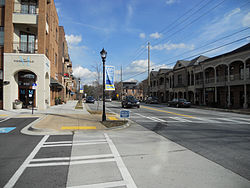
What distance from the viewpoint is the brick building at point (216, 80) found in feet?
82.8

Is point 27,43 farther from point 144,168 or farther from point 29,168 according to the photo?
point 144,168

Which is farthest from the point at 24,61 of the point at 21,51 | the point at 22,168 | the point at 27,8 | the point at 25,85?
the point at 22,168

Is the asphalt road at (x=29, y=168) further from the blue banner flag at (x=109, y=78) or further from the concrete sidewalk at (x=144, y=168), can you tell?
the blue banner flag at (x=109, y=78)

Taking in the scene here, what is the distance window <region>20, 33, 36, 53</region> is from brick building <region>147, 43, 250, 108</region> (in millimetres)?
26323

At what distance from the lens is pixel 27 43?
18.9 m

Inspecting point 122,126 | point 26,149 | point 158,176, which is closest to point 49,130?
point 26,149

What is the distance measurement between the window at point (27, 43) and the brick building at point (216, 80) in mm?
26323

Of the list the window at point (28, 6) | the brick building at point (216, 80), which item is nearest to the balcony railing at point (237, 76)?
the brick building at point (216, 80)

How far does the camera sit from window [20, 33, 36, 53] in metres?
18.8

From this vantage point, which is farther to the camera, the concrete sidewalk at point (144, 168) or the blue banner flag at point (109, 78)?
the blue banner flag at point (109, 78)

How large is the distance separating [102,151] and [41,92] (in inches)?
584

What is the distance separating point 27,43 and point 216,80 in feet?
95.1

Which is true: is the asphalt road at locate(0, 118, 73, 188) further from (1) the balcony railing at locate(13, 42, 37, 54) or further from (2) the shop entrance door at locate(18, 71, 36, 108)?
(1) the balcony railing at locate(13, 42, 37, 54)

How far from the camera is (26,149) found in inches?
222
